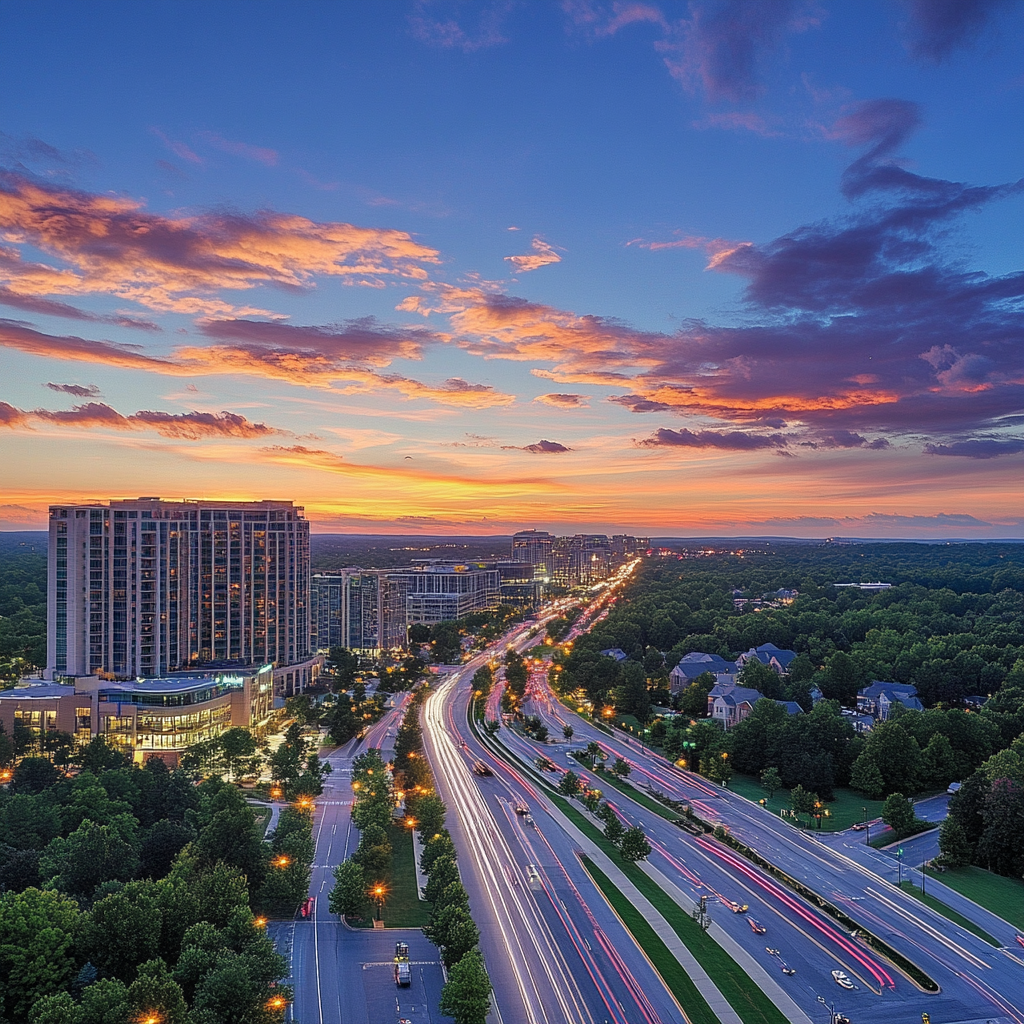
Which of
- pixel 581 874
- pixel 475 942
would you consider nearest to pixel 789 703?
pixel 581 874

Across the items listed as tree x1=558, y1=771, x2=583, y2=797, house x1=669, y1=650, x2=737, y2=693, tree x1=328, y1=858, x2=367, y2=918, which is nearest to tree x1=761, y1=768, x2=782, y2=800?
tree x1=558, y1=771, x2=583, y2=797

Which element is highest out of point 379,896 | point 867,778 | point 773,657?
point 773,657

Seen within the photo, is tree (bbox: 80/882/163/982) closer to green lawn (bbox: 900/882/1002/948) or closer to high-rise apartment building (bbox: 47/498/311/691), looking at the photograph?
green lawn (bbox: 900/882/1002/948)

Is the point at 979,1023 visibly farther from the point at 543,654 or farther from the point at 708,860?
the point at 543,654

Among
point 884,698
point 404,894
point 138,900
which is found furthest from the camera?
point 884,698

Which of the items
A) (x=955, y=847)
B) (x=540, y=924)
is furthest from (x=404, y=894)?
(x=955, y=847)

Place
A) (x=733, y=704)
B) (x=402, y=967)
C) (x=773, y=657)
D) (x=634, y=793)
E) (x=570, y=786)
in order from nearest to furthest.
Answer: (x=402, y=967), (x=570, y=786), (x=634, y=793), (x=733, y=704), (x=773, y=657)

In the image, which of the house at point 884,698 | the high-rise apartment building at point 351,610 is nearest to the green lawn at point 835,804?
the house at point 884,698

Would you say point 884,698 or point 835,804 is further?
point 884,698

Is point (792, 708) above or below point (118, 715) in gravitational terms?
below

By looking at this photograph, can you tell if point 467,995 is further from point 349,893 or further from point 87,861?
point 87,861
